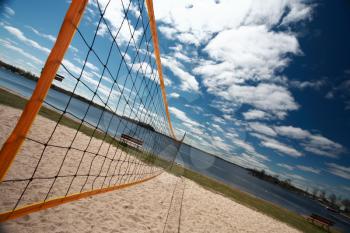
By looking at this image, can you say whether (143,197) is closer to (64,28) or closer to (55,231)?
(55,231)

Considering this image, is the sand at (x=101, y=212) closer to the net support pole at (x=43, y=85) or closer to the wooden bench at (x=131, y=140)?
the net support pole at (x=43, y=85)

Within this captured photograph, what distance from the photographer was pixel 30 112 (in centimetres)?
154

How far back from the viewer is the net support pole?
1.50 meters

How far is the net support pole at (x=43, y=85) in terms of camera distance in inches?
59.1

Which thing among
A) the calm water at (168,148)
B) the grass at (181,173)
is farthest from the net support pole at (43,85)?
the grass at (181,173)

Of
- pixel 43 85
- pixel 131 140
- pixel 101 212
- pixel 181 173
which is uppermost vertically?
pixel 43 85

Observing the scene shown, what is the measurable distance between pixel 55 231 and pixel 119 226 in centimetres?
105

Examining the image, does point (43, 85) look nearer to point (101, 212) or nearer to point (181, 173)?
point (101, 212)

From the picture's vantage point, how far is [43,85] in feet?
5.18

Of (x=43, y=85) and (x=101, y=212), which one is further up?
(x=43, y=85)

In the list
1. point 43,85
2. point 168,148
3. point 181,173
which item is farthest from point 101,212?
point 168,148

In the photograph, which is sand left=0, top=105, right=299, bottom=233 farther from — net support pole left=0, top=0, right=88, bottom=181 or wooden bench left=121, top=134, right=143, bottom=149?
wooden bench left=121, top=134, right=143, bottom=149

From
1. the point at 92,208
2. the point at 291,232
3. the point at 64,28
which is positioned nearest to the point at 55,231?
the point at 92,208

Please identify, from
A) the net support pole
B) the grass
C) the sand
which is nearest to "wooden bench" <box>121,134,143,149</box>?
the grass
